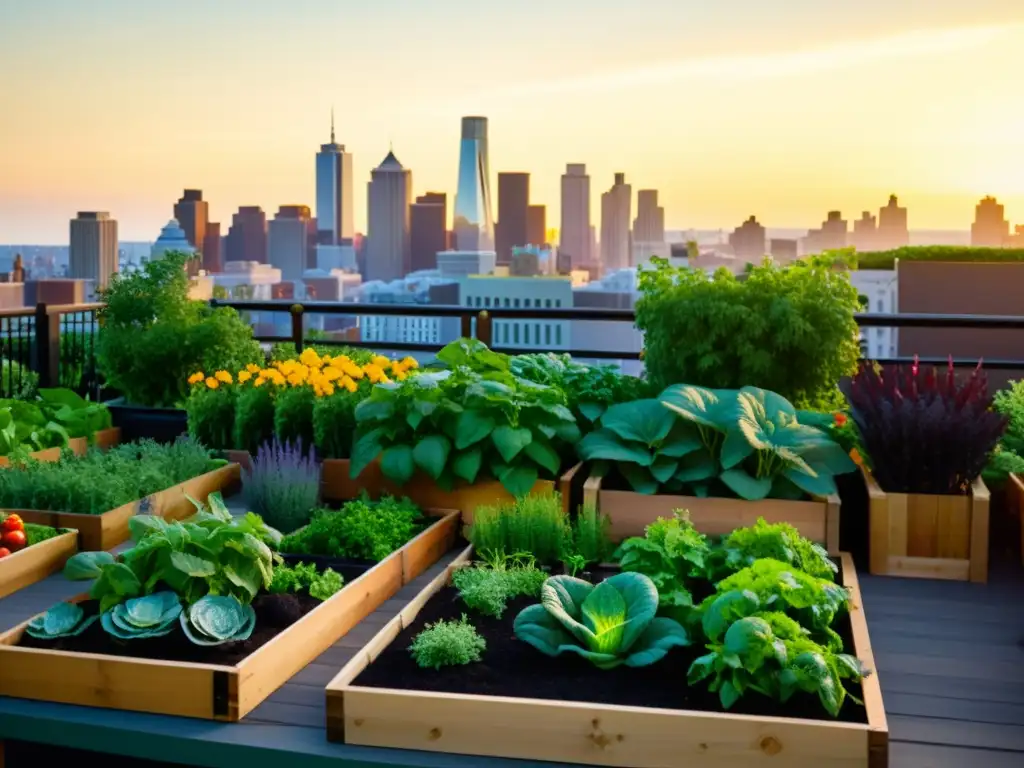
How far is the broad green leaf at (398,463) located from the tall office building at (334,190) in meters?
33.4

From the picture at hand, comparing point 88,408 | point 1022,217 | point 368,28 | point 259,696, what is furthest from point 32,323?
A: point 1022,217

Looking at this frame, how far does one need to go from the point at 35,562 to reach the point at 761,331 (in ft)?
9.81

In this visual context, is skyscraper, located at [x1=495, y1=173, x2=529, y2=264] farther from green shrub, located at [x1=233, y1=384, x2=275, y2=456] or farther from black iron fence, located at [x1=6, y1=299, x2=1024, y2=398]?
green shrub, located at [x1=233, y1=384, x2=275, y2=456]

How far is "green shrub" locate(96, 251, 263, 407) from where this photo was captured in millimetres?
6301

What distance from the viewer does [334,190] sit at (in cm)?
3906

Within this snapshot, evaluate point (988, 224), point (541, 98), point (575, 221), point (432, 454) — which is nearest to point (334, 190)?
point (575, 221)

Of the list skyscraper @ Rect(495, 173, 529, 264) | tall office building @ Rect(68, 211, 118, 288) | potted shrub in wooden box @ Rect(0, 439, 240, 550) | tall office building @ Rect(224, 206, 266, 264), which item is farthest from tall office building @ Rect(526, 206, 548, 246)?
potted shrub in wooden box @ Rect(0, 439, 240, 550)

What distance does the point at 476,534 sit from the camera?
3.85 m

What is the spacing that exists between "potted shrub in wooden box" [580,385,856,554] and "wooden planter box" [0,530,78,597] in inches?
72.8

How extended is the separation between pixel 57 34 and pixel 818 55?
8.66 m

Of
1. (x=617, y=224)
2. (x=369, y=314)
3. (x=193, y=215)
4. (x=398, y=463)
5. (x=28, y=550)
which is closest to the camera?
(x=28, y=550)

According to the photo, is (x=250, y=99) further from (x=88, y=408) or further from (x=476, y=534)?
(x=476, y=534)

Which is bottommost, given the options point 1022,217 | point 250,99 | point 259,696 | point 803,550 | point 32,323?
point 259,696

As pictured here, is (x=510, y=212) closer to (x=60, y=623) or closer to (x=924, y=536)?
(x=924, y=536)
